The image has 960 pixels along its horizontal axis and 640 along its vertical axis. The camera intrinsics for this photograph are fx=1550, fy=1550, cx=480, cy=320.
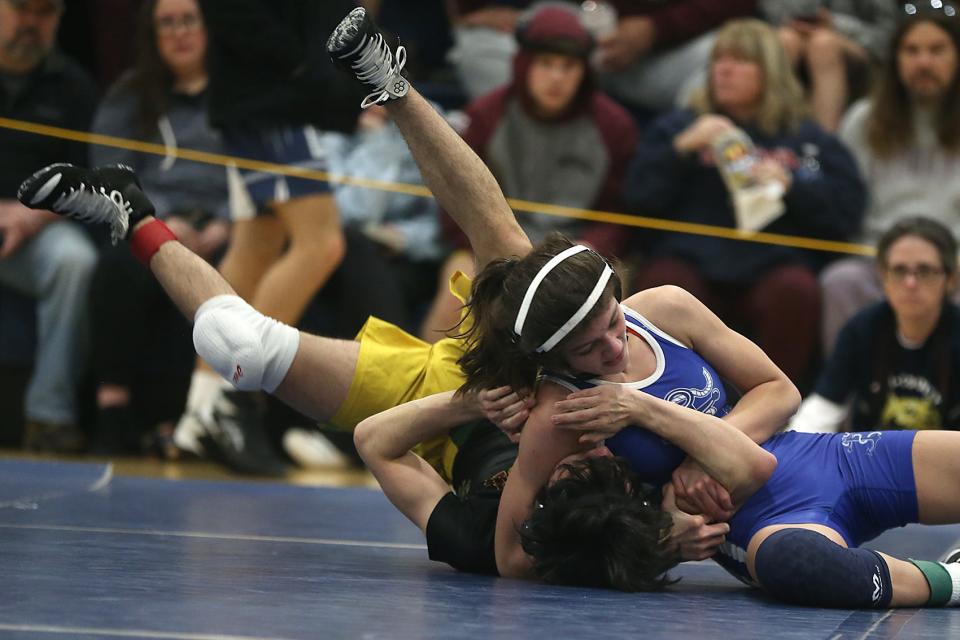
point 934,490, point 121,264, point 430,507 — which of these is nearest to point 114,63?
point 121,264

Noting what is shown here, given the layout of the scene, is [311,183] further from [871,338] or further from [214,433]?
[871,338]

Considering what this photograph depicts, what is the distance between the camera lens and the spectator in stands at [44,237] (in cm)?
590

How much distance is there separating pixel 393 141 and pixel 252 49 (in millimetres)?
1124

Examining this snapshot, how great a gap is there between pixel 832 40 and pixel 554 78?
1283 millimetres

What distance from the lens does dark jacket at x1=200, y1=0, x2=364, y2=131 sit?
531 centimetres

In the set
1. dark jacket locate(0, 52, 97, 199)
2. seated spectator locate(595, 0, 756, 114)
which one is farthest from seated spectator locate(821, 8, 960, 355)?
dark jacket locate(0, 52, 97, 199)

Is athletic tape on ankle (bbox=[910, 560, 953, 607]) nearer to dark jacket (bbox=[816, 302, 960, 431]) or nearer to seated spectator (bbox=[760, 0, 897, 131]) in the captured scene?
dark jacket (bbox=[816, 302, 960, 431])

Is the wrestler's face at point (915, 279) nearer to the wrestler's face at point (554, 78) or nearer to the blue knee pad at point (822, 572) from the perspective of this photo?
the wrestler's face at point (554, 78)

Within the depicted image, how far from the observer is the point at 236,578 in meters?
3.01

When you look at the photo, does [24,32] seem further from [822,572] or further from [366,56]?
[822,572]

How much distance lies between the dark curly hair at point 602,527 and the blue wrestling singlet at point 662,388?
7cm

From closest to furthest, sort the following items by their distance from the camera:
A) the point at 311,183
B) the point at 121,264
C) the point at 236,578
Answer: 1. the point at 236,578
2. the point at 311,183
3. the point at 121,264

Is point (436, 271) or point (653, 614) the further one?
point (436, 271)

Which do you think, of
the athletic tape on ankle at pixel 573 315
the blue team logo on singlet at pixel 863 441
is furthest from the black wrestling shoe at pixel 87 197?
the blue team logo on singlet at pixel 863 441
